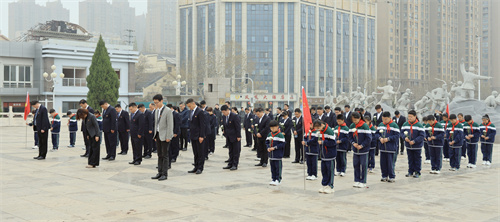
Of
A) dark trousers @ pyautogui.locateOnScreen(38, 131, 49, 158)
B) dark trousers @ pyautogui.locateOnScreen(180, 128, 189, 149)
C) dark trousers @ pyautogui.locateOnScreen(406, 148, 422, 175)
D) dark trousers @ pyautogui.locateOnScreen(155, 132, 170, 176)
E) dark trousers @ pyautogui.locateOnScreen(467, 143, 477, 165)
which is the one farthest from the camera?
dark trousers @ pyautogui.locateOnScreen(180, 128, 189, 149)

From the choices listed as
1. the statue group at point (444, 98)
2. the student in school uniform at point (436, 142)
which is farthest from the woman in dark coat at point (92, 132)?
the statue group at point (444, 98)

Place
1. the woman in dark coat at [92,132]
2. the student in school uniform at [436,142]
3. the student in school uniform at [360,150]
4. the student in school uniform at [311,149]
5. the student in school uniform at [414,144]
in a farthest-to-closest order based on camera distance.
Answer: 1. the woman in dark coat at [92,132]
2. the student in school uniform at [436,142]
3. the student in school uniform at [414,144]
4. the student in school uniform at [311,149]
5. the student in school uniform at [360,150]

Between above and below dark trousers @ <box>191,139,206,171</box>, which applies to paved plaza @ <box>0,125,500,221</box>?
below

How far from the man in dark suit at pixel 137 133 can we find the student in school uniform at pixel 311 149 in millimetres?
5268

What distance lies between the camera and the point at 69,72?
48.7 meters

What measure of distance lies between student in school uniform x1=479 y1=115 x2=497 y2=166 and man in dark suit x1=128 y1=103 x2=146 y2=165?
10211mm

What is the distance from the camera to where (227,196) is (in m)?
9.12

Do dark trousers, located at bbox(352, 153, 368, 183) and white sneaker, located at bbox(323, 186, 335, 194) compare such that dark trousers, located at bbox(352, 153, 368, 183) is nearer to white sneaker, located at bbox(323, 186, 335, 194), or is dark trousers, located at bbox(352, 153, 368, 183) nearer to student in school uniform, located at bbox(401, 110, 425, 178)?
white sneaker, located at bbox(323, 186, 335, 194)

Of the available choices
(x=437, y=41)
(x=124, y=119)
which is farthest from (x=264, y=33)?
(x=124, y=119)

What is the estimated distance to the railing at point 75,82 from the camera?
47.5m

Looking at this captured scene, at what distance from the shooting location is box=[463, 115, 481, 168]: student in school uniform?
14398mm

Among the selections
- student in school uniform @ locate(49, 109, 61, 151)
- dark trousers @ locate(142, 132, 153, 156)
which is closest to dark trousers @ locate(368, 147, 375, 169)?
dark trousers @ locate(142, 132, 153, 156)

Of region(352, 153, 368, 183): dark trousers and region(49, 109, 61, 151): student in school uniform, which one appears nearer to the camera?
region(352, 153, 368, 183): dark trousers

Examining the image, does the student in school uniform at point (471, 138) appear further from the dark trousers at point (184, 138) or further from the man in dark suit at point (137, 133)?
the man in dark suit at point (137, 133)
